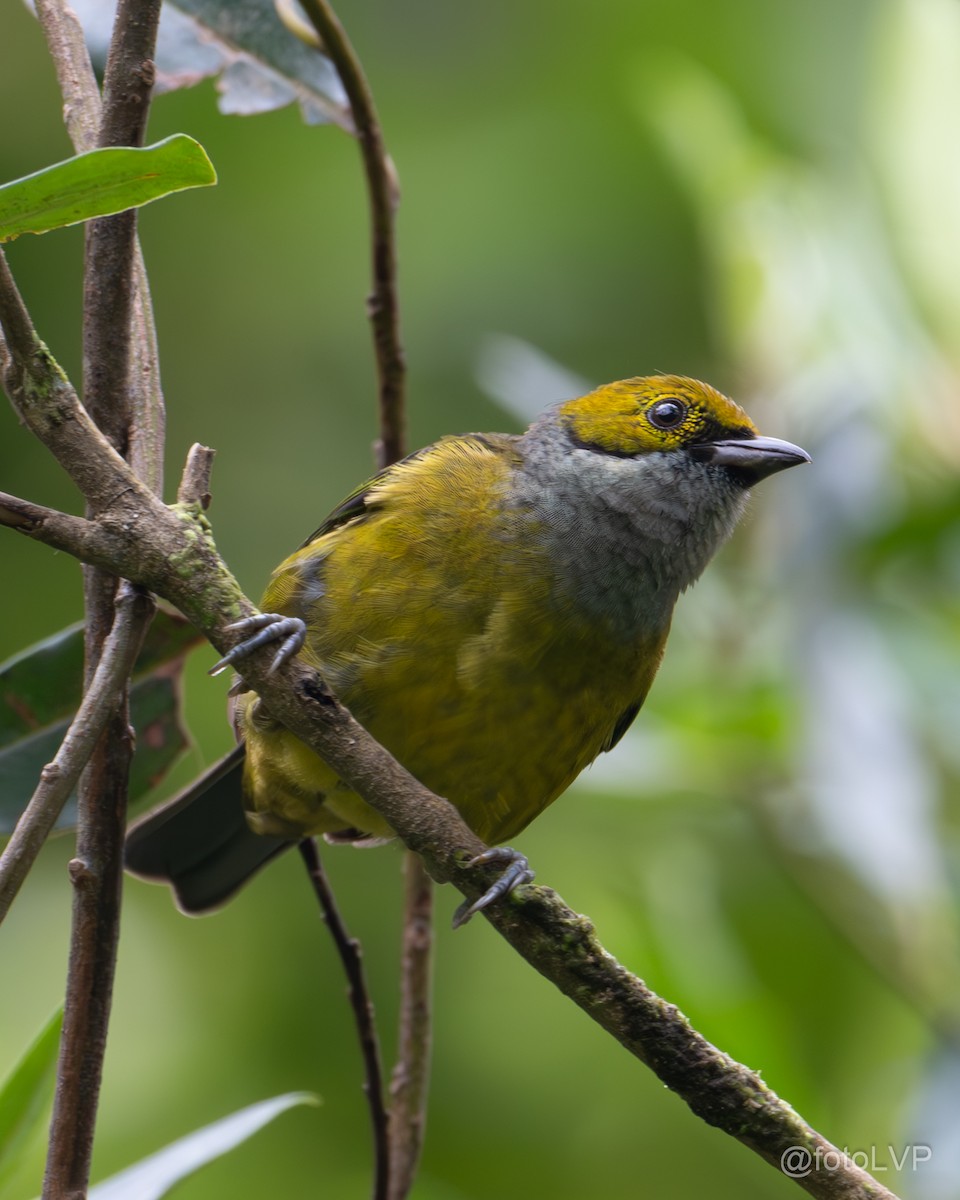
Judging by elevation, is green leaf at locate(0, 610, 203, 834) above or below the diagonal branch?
above

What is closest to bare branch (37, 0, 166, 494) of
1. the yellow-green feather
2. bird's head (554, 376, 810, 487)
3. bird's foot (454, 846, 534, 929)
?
bird's foot (454, 846, 534, 929)

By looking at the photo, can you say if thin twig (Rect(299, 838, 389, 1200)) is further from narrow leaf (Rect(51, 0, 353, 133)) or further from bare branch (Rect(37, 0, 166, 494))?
narrow leaf (Rect(51, 0, 353, 133))

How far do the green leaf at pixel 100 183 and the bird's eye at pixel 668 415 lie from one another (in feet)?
5.73

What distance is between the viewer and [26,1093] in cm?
244

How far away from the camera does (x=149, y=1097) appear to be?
4.70 meters

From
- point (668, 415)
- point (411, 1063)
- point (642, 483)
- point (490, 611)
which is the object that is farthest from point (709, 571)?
point (411, 1063)

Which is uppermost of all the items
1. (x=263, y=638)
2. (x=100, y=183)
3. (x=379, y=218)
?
(x=379, y=218)

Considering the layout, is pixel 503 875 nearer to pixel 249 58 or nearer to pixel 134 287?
pixel 134 287

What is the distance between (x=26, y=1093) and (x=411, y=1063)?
0.66 meters

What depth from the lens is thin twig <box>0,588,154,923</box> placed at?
5.81 feet

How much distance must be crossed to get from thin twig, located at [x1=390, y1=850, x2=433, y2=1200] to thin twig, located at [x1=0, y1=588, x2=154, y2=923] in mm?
850

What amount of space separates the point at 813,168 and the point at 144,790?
382cm

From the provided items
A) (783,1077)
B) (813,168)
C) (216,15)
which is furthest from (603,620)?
(813,168)

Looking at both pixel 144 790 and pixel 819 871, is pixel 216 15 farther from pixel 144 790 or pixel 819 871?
pixel 819 871
